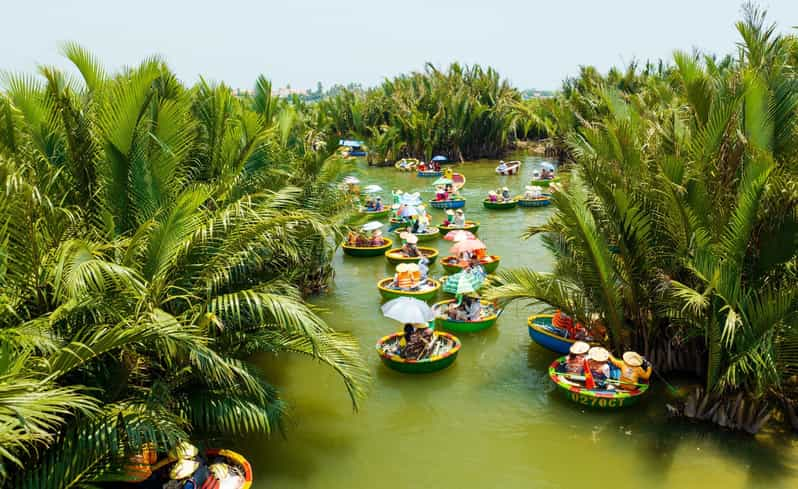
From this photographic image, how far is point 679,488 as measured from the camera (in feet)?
21.1

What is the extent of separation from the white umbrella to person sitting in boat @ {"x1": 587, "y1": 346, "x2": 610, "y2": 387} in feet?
8.42

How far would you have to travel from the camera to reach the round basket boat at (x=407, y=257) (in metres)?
15.0

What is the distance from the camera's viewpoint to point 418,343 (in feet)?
30.4

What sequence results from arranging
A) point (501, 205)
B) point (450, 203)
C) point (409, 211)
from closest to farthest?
point (409, 211) → point (501, 205) → point (450, 203)

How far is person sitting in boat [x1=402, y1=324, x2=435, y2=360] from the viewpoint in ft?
30.2

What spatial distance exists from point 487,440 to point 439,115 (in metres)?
28.8

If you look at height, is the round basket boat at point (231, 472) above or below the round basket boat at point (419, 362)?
above

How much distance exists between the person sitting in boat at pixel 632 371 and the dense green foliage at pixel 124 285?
12.7ft

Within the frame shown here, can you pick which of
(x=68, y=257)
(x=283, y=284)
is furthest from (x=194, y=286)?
(x=68, y=257)

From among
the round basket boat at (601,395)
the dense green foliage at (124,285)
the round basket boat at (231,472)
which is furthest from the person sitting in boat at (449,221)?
the round basket boat at (231,472)

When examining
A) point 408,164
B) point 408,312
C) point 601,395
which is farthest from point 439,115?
point 601,395

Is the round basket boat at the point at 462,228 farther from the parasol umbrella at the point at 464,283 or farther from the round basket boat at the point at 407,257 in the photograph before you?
the parasol umbrella at the point at 464,283

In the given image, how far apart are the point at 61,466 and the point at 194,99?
24.1ft

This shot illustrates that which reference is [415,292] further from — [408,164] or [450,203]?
[408,164]
